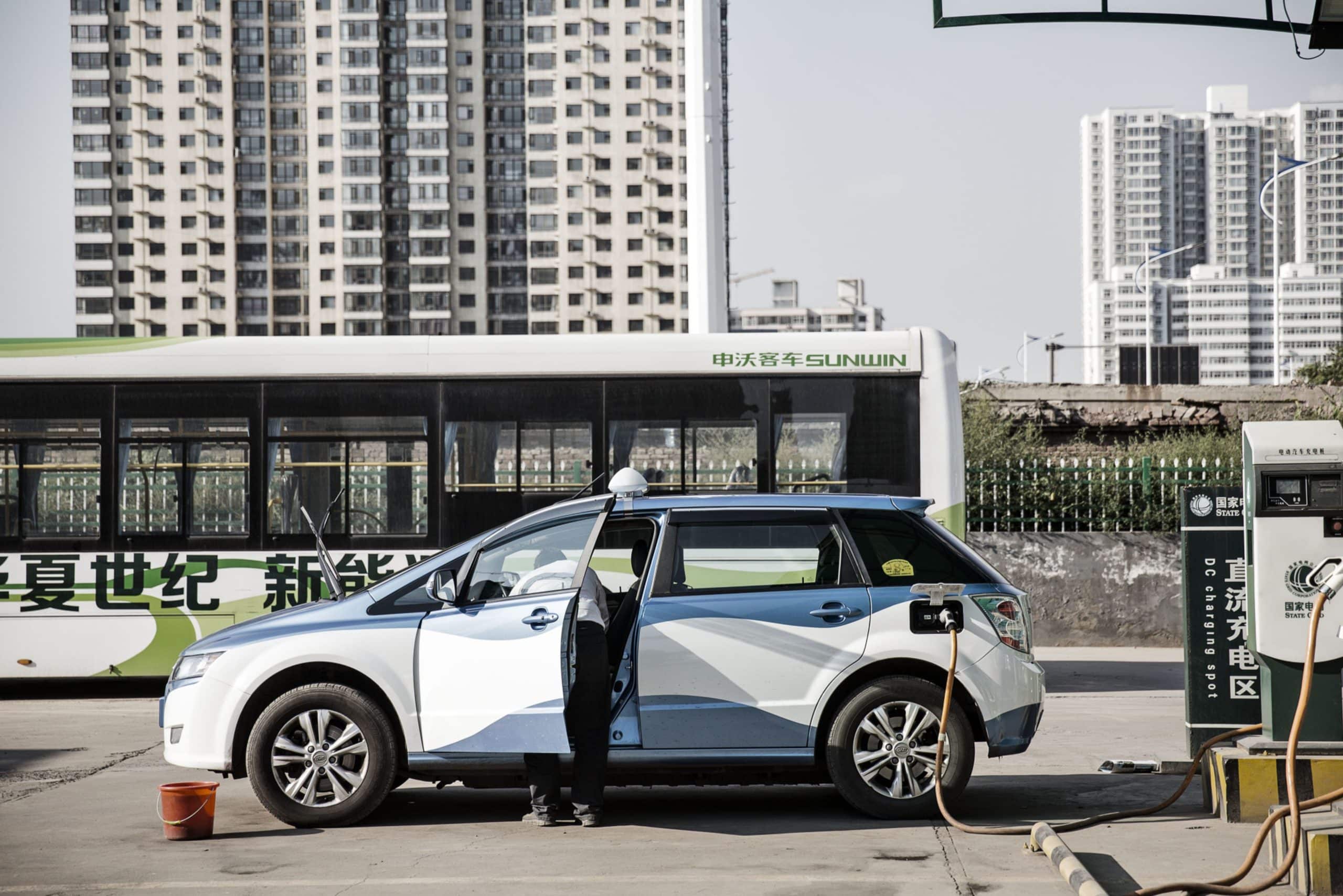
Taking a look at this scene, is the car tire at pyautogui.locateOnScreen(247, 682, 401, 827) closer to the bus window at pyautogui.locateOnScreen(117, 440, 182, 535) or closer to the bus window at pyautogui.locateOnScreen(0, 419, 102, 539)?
the bus window at pyautogui.locateOnScreen(117, 440, 182, 535)

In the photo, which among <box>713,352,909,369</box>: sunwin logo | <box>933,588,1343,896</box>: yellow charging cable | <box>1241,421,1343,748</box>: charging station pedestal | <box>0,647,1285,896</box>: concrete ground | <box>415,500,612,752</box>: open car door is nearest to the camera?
<box>933,588,1343,896</box>: yellow charging cable

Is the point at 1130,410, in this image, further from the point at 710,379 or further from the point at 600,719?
the point at 600,719

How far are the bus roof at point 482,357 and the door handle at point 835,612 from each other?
5467 millimetres

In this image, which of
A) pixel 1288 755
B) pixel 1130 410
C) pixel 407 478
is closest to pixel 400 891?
pixel 1288 755

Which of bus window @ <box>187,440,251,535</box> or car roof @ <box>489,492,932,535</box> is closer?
car roof @ <box>489,492,932,535</box>

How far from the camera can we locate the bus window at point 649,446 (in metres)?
12.5

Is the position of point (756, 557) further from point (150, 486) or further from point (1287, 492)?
point (150, 486)

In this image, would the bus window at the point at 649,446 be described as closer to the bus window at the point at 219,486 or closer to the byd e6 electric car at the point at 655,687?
the bus window at the point at 219,486

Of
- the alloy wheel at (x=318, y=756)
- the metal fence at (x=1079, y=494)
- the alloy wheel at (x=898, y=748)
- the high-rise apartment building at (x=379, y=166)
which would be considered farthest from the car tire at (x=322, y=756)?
the high-rise apartment building at (x=379, y=166)

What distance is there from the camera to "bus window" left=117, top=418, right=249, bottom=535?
12.5 metres

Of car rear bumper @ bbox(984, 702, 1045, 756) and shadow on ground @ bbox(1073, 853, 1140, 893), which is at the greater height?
car rear bumper @ bbox(984, 702, 1045, 756)

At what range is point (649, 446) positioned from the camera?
12.6 metres

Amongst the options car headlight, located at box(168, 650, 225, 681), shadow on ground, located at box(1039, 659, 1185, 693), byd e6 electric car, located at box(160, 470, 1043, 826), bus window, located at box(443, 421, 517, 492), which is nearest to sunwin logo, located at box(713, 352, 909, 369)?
bus window, located at box(443, 421, 517, 492)

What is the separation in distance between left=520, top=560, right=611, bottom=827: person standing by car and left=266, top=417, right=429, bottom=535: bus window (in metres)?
5.38
